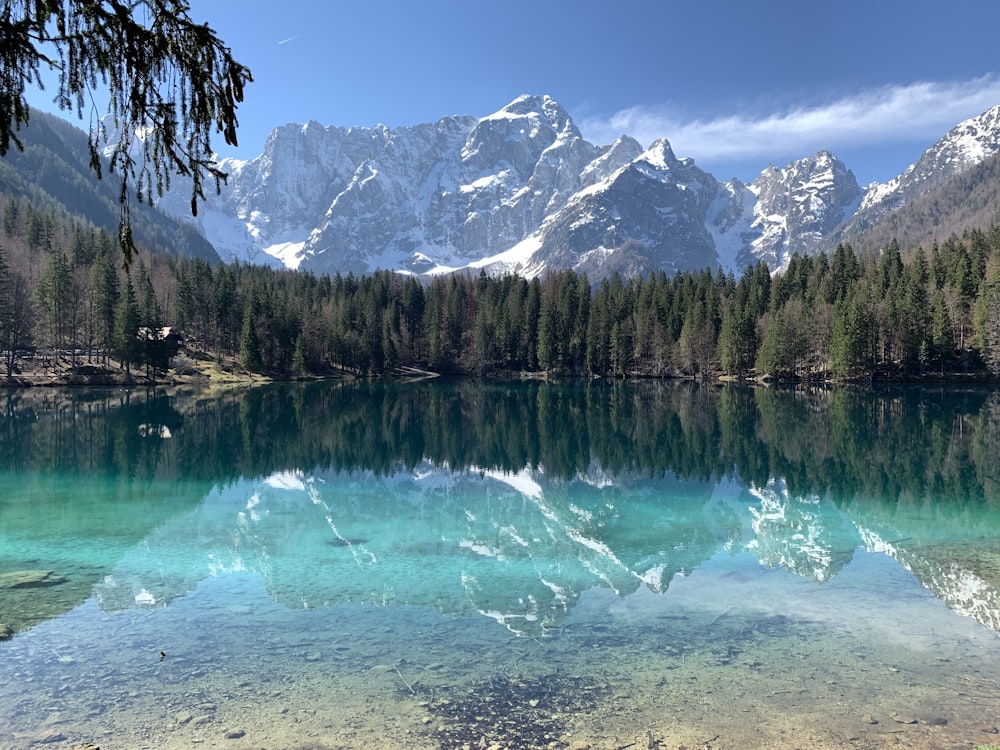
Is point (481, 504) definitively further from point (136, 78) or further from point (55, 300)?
point (55, 300)

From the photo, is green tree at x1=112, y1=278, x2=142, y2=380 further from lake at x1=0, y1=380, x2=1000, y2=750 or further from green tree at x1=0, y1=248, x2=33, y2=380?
lake at x1=0, y1=380, x2=1000, y2=750

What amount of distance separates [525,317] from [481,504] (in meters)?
122

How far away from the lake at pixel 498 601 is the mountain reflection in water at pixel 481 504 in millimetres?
171

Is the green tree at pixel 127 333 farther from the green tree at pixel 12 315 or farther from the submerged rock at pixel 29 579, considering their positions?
the submerged rock at pixel 29 579

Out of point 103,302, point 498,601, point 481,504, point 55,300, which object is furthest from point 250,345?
point 498,601

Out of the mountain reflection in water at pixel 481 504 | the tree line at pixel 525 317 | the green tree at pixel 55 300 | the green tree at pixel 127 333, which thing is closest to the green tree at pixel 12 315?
the tree line at pixel 525 317

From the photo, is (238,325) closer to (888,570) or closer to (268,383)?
(268,383)

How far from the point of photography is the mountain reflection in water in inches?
687

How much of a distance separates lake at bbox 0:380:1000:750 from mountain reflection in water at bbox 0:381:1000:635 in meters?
0.17

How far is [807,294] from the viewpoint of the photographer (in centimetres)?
12850

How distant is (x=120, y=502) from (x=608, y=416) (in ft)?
151

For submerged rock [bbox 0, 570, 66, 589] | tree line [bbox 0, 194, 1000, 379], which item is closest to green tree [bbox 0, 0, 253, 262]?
submerged rock [bbox 0, 570, 66, 589]

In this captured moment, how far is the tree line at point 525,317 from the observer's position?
99.6 m

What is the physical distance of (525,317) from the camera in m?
148
